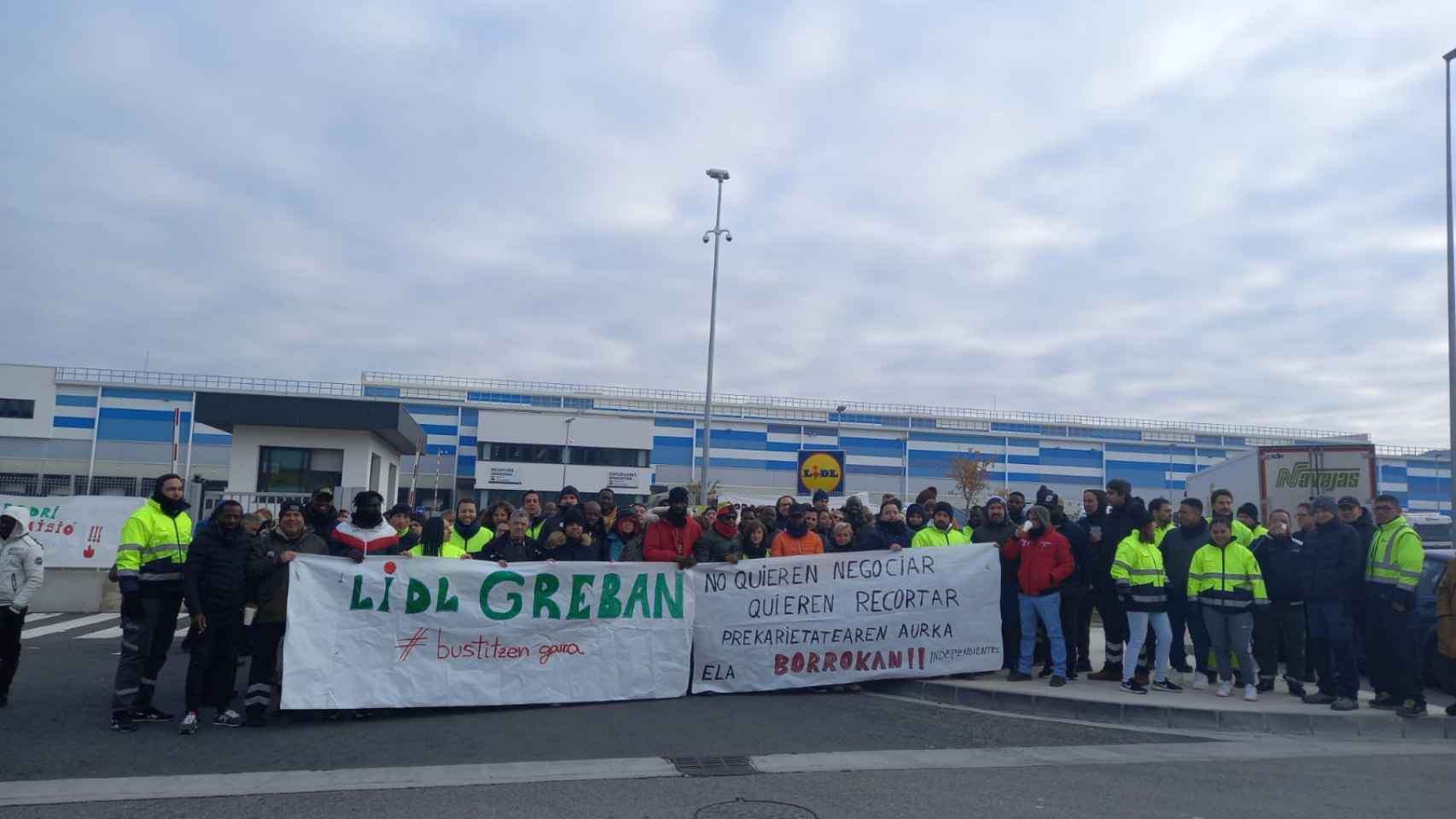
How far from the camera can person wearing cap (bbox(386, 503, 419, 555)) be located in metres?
11.1

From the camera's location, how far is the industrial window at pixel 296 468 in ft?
79.0

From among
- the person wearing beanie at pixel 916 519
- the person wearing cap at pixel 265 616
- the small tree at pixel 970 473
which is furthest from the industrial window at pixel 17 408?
the person wearing beanie at pixel 916 519

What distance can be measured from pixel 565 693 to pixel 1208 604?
6215 mm

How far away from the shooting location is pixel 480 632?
29.6ft

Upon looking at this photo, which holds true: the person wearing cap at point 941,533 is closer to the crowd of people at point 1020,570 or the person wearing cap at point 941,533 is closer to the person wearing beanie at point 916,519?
the crowd of people at point 1020,570

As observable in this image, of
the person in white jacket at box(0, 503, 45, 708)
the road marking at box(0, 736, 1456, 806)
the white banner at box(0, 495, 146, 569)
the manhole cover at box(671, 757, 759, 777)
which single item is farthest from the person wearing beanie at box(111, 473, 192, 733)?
the white banner at box(0, 495, 146, 569)

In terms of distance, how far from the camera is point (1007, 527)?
11.3 m

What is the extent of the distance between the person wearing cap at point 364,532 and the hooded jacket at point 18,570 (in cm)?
258

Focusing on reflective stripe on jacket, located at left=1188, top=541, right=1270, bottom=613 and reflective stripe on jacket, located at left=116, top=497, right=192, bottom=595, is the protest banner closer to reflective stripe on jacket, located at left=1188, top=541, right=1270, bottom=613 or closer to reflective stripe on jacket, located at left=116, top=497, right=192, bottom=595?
reflective stripe on jacket, located at left=116, top=497, right=192, bottom=595

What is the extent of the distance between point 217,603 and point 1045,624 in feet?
25.3

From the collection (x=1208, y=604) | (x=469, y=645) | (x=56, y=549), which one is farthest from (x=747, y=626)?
(x=56, y=549)

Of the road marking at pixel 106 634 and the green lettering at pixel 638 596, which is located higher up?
the green lettering at pixel 638 596

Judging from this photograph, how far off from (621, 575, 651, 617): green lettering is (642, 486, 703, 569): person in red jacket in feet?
2.22

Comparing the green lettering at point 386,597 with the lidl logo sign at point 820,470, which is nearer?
the green lettering at point 386,597
